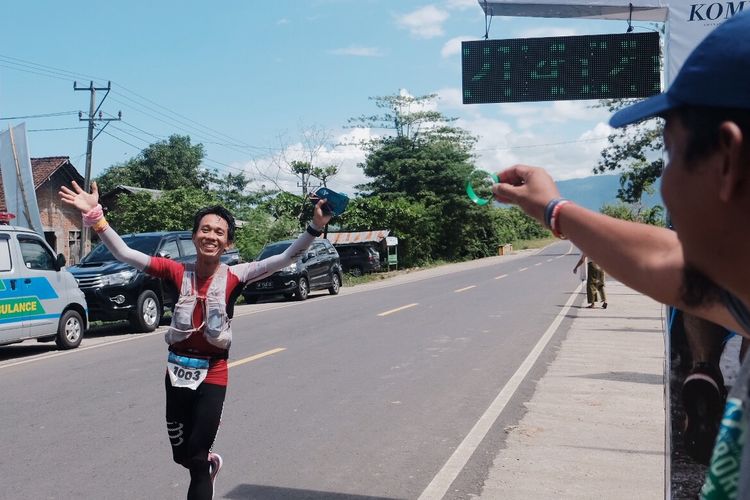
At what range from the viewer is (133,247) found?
16484 millimetres

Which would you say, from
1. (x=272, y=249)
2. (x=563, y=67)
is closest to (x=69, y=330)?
(x=563, y=67)

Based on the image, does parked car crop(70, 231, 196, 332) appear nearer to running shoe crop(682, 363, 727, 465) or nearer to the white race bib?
the white race bib

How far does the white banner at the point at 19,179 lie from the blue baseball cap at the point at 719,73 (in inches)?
697

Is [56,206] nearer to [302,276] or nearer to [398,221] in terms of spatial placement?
[398,221]

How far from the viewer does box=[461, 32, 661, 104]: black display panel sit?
7.41 metres

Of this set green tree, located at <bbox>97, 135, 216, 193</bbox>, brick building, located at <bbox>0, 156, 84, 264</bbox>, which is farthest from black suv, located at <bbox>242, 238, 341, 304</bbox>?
green tree, located at <bbox>97, 135, 216, 193</bbox>

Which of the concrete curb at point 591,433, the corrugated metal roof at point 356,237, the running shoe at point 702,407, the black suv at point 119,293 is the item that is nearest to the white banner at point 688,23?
the running shoe at point 702,407

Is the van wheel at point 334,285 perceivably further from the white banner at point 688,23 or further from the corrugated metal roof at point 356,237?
the white banner at point 688,23

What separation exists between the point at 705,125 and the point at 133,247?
16.4m

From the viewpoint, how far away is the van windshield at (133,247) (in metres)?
16.0

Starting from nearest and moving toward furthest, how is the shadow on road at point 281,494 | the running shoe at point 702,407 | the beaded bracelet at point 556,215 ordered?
the beaded bracelet at point 556,215
the running shoe at point 702,407
the shadow on road at point 281,494

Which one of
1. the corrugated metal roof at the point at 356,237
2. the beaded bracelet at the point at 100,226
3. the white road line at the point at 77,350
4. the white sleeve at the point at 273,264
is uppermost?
the corrugated metal roof at the point at 356,237

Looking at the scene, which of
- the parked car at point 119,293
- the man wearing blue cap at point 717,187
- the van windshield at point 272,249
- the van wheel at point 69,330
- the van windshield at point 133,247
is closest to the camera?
the man wearing blue cap at point 717,187

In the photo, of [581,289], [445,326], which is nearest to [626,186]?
[581,289]
